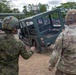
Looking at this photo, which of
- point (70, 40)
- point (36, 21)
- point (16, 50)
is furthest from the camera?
point (36, 21)

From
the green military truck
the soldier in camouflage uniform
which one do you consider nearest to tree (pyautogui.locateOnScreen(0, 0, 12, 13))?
the green military truck

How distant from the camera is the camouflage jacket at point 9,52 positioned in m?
2.94

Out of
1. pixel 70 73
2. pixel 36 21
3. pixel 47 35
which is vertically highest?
pixel 70 73

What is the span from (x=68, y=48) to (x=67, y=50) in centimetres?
3

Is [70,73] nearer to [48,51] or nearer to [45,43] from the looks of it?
[45,43]

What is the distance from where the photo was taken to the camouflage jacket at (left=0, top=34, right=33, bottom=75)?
9.65 ft

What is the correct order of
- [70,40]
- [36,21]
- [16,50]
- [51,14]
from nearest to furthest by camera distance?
1. [70,40]
2. [16,50]
3. [36,21]
4. [51,14]

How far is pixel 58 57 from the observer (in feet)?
9.32

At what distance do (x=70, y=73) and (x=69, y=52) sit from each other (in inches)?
10.7

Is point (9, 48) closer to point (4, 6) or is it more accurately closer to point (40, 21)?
point (40, 21)

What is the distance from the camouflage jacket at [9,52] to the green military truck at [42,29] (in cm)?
642

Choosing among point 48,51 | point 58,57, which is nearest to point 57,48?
point 58,57

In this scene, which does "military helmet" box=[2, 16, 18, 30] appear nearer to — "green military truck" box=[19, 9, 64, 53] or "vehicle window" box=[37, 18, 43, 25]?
"green military truck" box=[19, 9, 64, 53]

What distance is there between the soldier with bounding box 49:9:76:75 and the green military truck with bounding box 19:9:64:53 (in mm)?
6567
